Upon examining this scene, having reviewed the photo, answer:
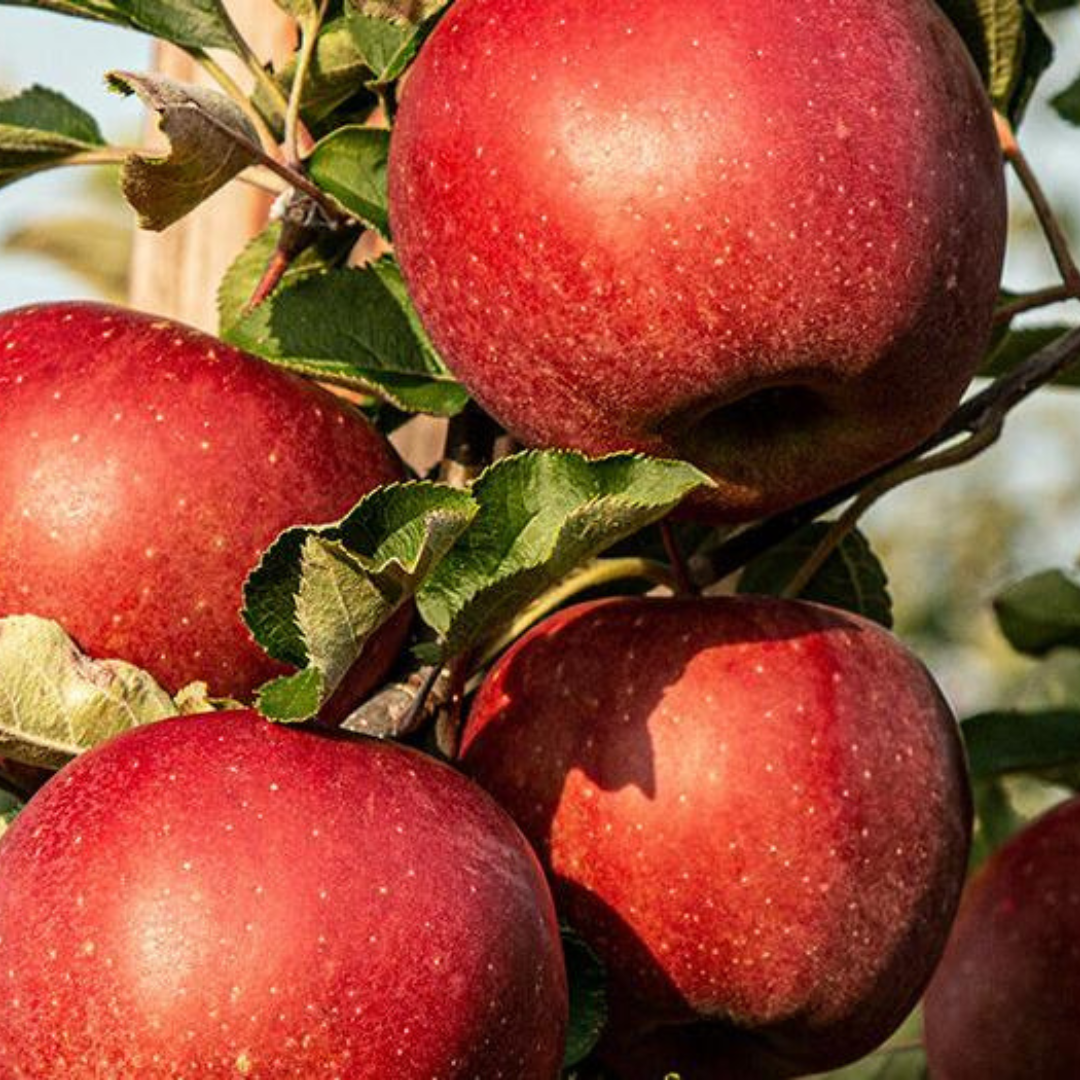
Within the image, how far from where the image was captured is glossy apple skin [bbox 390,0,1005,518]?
94 cm

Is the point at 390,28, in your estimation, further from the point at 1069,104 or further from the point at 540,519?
the point at 1069,104

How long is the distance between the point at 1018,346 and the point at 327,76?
0.53m

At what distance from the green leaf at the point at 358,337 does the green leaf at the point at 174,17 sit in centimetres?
15

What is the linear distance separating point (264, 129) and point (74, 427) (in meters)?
0.22

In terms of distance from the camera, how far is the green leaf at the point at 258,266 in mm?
1256

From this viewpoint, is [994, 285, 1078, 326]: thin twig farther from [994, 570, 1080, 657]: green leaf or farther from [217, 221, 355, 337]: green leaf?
[994, 570, 1080, 657]: green leaf

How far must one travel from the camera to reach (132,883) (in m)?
0.87

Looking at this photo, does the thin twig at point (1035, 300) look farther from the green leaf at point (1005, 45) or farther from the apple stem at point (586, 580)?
the apple stem at point (586, 580)

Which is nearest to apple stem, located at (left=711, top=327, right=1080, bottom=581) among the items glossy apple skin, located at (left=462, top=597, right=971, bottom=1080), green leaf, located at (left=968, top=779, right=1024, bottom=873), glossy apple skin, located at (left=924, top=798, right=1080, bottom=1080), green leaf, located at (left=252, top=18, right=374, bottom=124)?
glossy apple skin, located at (left=462, top=597, right=971, bottom=1080)

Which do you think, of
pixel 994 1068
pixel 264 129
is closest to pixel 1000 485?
pixel 994 1068

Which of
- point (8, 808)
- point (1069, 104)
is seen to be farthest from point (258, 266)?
point (1069, 104)

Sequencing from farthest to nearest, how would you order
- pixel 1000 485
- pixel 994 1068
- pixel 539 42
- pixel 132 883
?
pixel 1000 485 → pixel 994 1068 → pixel 539 42 → pixel 132 883

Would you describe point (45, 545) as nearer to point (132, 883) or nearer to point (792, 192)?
point (132, 883)

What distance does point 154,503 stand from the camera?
104 centimetres
